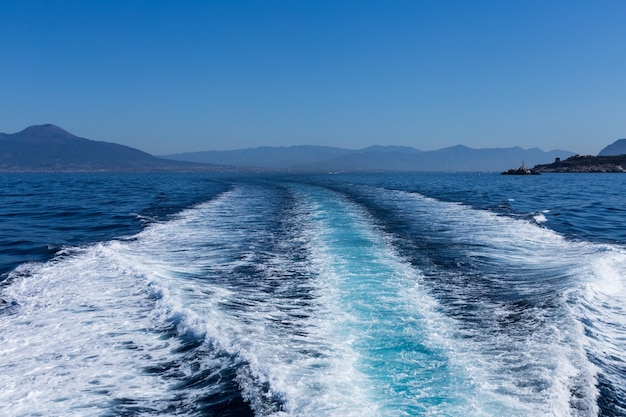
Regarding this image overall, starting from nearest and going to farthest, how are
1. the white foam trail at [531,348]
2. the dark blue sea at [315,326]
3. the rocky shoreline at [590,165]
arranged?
the white foam trail at [531,348] → the dark blue sea at [315,326] → the rocky shoreline at [590,165]

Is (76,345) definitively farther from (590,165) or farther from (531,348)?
(590,165)

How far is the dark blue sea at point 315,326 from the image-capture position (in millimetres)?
5441

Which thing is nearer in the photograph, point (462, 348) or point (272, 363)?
point (272, 363)

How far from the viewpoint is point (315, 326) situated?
307 inches

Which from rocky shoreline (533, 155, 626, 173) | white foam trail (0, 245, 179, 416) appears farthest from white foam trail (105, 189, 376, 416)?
rocky shoreline (533, 155, 626, 173)

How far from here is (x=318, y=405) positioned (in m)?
5.27

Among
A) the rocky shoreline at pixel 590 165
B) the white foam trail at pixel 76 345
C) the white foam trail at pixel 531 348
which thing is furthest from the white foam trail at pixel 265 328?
the rocky shoreline at pixel 590 165

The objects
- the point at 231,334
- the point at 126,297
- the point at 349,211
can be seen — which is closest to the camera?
the point at 231,334

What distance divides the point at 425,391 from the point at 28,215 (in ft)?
85.4

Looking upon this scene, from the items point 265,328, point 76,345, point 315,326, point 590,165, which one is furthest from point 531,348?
point 590,165

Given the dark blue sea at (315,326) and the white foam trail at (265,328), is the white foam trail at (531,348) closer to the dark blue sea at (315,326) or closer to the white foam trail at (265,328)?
the dark blue sea at (315,326)

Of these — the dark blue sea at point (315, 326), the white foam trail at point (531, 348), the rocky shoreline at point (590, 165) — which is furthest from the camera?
the rocky shoreline at point (590, 165)

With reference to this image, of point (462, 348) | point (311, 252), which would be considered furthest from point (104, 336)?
point (311, 252)

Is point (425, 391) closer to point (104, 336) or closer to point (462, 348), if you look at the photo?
point (462, 348)
